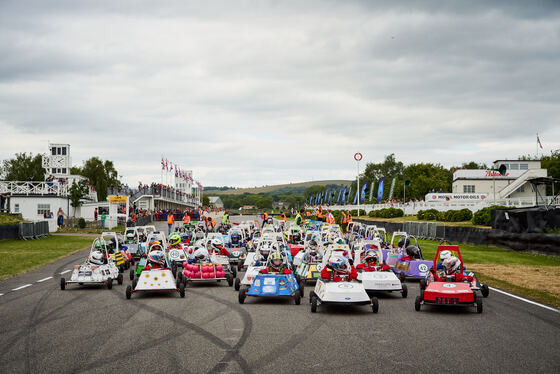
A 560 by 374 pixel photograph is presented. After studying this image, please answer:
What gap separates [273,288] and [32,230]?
1247 inches

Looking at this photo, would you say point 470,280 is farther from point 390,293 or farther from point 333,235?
point 333,235

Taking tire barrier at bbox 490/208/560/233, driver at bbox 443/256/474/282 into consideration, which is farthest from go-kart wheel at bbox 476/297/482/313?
tire barrier at bbox 490/208/560/233

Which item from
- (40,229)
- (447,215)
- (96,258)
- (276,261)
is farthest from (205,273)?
(447,215)

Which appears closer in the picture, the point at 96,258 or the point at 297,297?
the point at 297,297

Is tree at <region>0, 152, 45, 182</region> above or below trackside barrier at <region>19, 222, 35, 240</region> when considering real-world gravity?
above

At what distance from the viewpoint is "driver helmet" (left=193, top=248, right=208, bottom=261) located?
16.7 m

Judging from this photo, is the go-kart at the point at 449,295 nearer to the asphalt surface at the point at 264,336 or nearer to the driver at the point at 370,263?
the asphalt surface at the point at 264,336

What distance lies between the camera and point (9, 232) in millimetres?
37156

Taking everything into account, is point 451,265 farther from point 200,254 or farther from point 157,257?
point 157,257

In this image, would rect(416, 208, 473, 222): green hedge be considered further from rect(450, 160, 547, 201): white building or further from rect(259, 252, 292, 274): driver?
rect(450, 160, 547, 201): white building

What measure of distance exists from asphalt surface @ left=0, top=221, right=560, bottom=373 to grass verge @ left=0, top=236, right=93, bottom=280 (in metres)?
9.37

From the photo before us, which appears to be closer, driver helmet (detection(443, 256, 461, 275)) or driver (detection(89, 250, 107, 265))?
driver helmet (detection(443, 256, 461, 275))

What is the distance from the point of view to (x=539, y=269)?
20.0 meters

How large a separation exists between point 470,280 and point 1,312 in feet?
35.5
